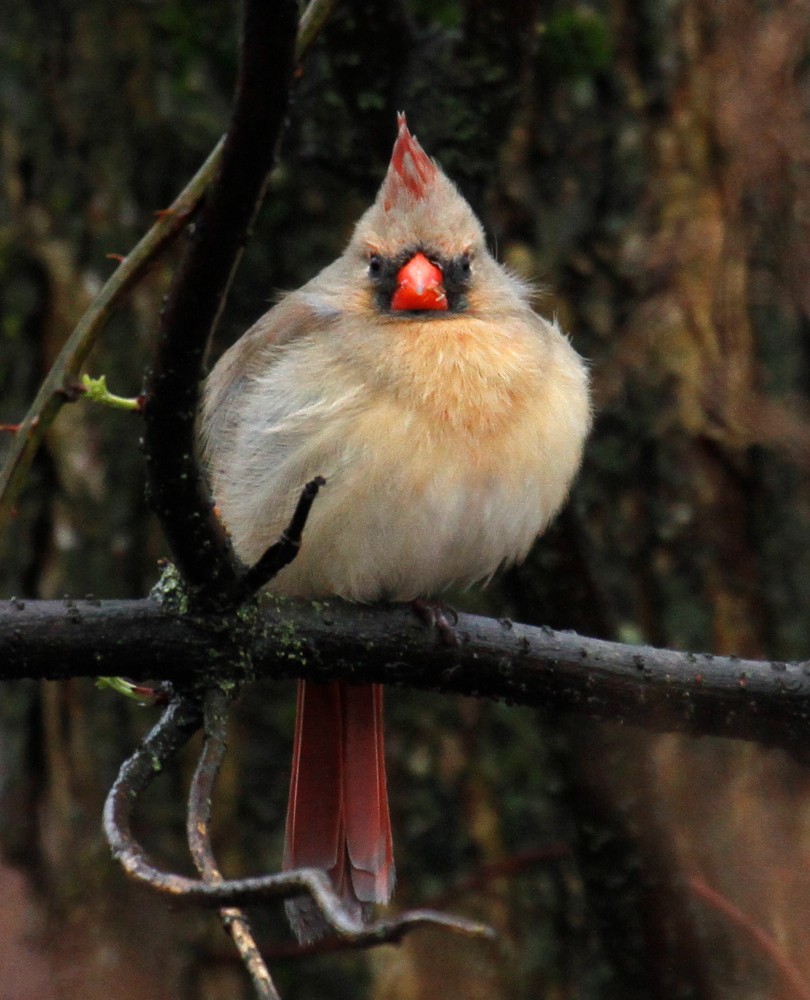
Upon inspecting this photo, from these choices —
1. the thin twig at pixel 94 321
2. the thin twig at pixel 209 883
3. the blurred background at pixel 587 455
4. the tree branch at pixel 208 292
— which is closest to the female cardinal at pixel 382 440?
the blurred background at pixel 587 455

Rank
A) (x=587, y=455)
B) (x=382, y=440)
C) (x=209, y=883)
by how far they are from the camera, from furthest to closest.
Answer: (x=587, y=455) < (x=382, y=440) < (x=209, y=883)

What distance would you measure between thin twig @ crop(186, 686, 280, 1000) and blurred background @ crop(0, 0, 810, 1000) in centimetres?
158

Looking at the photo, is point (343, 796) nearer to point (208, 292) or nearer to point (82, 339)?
point (82, 339)

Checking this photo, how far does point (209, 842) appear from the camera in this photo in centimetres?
168

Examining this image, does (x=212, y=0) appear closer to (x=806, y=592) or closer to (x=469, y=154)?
(x=469, y=154)

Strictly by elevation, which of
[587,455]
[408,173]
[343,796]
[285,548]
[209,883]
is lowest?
[343,796]

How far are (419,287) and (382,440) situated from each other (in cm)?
46

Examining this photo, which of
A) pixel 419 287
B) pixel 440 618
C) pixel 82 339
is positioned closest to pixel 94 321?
pixel 82 339

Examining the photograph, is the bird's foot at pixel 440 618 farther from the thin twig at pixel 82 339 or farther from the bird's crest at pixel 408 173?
the bird's crest at pixel 408 173

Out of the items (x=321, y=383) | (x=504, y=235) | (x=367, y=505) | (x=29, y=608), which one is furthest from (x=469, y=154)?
(x=29, y=608)

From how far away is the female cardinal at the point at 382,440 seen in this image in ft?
8.66

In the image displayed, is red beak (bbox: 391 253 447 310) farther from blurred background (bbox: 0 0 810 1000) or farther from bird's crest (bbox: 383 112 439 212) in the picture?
blurred background (bbox: 0 0 810 1000)

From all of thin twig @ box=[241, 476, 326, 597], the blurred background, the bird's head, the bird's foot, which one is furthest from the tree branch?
the blurred background

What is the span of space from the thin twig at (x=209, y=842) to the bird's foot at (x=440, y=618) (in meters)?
0.50
